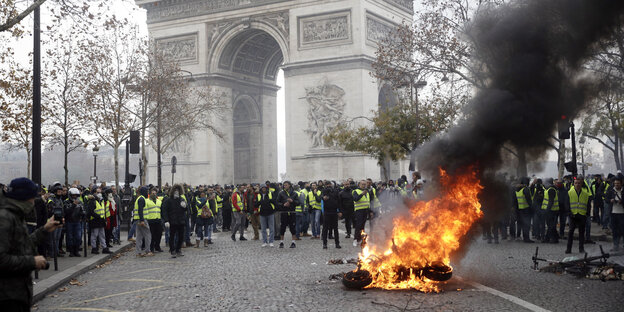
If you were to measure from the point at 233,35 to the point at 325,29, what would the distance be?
685cm

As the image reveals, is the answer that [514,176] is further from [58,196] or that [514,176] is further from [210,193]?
[210,193]

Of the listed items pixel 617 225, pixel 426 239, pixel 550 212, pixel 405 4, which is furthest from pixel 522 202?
pixel 405 4

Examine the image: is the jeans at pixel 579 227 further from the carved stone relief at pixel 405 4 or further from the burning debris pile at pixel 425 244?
the carved stone relief at pixel 405 4

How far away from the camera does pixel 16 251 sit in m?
5.19

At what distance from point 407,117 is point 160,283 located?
Answer: 24.8m

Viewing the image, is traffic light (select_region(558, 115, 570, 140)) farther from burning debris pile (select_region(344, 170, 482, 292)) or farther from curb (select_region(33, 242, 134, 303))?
curb (select_region(33, 242, 134, 303))

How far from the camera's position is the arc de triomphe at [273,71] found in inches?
1533

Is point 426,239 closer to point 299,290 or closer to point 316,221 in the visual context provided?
point 299,290

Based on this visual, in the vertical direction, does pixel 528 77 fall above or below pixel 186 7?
below

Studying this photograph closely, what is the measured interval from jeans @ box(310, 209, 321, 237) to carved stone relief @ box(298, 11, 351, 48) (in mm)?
19832

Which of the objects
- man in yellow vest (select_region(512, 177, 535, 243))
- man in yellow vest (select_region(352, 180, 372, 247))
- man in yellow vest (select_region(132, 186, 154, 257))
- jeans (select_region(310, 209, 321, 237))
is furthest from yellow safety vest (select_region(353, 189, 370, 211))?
man in yellow vest (select_region(132, 186, 154, 257))

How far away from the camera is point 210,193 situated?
20.8 metres

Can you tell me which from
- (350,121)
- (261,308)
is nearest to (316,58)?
(350,121)

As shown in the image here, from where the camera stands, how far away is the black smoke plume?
377 inches
